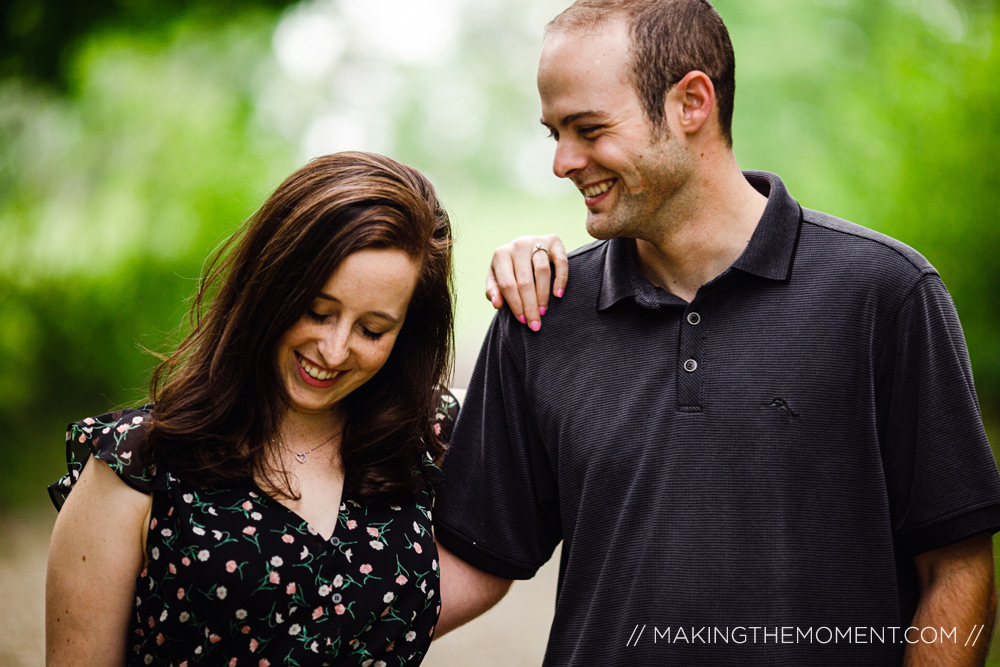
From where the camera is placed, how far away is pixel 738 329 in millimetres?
1850

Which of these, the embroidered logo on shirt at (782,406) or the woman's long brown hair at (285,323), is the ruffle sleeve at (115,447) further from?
the embroidered logo on shirt at (782,406)

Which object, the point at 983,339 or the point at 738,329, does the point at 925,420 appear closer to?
the point at 738,329

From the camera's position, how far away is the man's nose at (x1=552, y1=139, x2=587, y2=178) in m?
1.94

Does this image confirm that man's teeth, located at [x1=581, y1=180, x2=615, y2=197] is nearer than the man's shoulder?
No

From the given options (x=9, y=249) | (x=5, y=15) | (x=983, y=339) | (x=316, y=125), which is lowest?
(x=983, y=339)

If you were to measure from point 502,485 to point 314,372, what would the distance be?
45 centimetres

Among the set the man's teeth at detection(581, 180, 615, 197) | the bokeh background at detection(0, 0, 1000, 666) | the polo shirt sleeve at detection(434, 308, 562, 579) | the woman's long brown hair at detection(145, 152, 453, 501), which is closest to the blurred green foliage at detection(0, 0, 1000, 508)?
the bokeh background at detection(0, 0, 1000, 666)

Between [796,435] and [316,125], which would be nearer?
[796,435]

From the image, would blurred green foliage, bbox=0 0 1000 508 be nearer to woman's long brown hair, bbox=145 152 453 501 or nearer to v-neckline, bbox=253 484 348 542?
woman's long brown hair, bbox=145 152 453 501

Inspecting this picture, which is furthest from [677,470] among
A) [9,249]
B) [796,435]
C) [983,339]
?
[9,249]

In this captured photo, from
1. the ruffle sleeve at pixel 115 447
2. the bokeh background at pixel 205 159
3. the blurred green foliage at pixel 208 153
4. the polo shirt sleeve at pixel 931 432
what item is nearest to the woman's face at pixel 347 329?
the ruffle sleeve at pixel 115 447

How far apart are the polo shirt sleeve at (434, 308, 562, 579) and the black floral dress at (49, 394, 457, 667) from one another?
0.62 feet

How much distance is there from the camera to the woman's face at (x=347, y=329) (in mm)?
1878

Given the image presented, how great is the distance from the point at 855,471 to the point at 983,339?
3.90 m
